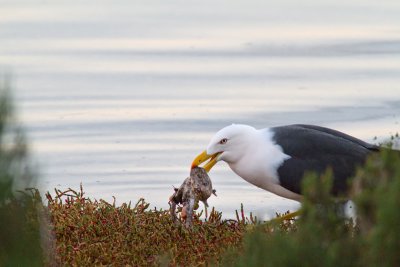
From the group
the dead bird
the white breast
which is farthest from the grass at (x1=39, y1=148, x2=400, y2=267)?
the white breast

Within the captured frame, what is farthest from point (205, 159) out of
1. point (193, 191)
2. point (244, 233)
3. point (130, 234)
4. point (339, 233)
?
point (339, 233)

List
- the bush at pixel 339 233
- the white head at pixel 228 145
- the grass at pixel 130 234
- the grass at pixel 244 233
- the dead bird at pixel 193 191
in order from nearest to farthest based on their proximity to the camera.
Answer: the bush at pixel 339 233 → the grass at pixel 244 233 → the grass at pixel 130 234 → the dead bird at pixel 193 191 → the white head at pixel 228 145

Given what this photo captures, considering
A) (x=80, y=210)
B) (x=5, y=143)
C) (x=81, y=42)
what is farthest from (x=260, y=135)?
(x=81, y=42)

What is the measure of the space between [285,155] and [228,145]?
1.39 feet

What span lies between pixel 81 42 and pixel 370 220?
11774 millimetres

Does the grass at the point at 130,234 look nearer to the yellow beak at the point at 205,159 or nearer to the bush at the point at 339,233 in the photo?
the yellow beak at the point at 205,159

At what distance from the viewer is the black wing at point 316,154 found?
990cm

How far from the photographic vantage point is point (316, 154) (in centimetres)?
1002

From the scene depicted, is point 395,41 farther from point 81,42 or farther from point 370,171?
point 370,171

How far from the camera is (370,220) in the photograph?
231 inches

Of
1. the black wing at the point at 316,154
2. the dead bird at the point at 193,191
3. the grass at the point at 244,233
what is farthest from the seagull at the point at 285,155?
the grass at the point at 244,233

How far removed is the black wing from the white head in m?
0.23

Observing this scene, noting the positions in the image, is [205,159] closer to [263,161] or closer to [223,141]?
[223,141]

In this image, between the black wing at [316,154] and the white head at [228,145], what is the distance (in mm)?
226
